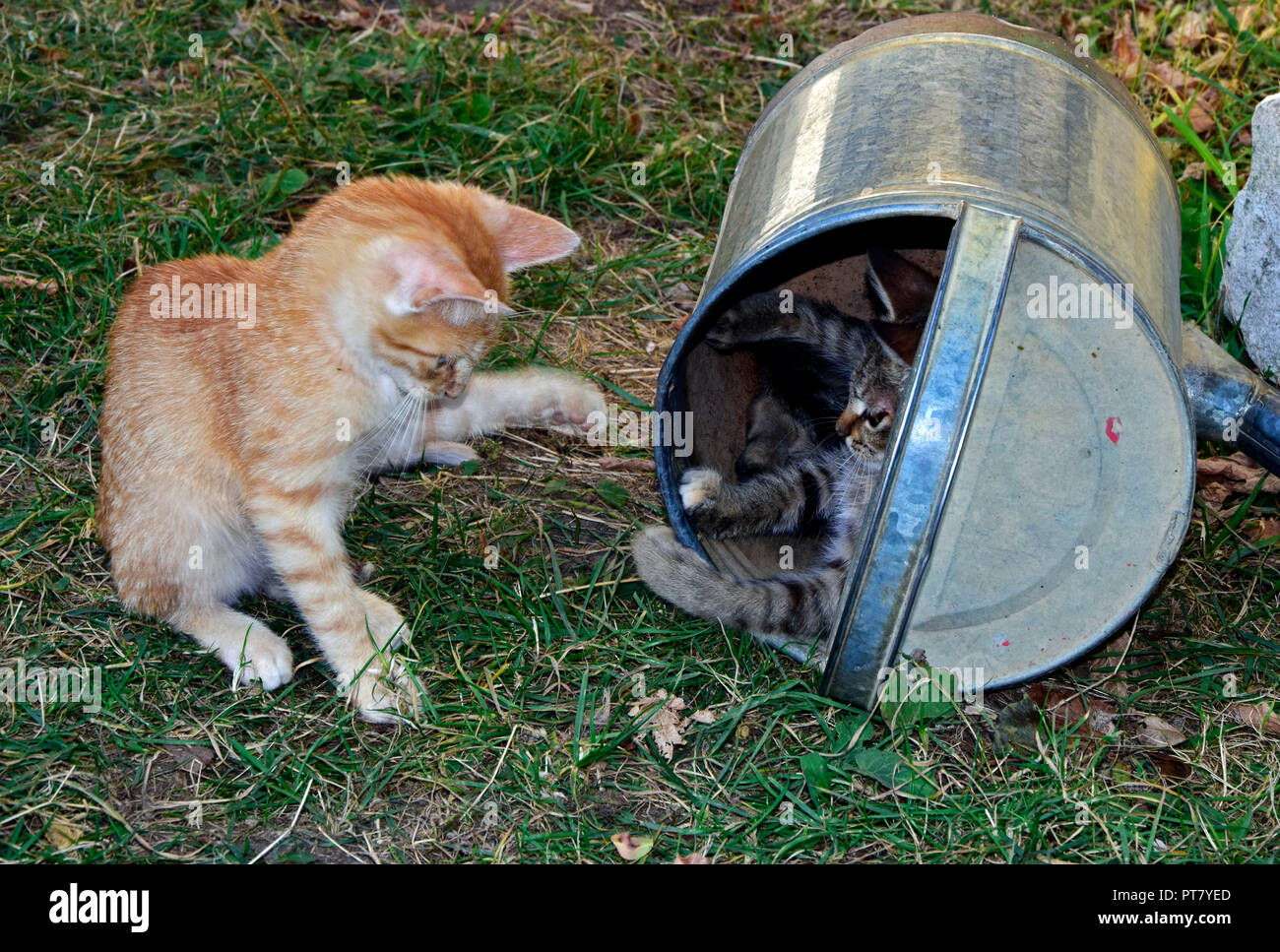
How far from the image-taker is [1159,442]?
2451 mm

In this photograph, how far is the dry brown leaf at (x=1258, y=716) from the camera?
2.81m

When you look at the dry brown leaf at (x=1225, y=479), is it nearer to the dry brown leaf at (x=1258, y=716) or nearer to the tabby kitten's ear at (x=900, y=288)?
the dry brown leaf at (x=1258, y=716)

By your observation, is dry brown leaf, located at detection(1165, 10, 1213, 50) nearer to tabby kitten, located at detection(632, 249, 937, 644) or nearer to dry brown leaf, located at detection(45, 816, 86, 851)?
tabby kitten, located at detection(632, 249, 937, 644)

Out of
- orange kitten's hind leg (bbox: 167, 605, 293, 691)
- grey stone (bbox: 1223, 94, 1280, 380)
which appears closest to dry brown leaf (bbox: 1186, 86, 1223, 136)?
grey stone (bbox: 1223, 94, 1280, 380)

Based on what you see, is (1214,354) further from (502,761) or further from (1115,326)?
(502,761)

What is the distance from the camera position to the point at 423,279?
2393 mm

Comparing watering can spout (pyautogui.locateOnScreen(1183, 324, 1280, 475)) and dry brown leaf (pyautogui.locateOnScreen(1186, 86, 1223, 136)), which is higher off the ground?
dry brown leaf (pyautogui.locateOnScreen(1186, 86, 1223, 136))

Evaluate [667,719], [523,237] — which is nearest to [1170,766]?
[667,719]

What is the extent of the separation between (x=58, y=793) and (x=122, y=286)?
5.67ft

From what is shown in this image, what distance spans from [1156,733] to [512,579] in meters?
1.61

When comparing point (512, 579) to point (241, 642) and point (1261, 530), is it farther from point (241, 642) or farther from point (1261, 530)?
point (1261, 530)

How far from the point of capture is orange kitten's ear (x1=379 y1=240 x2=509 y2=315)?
2.30m

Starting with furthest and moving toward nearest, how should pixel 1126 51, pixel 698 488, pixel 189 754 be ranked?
pixel 1126 51, pixel 698 488, pixel 189 754
